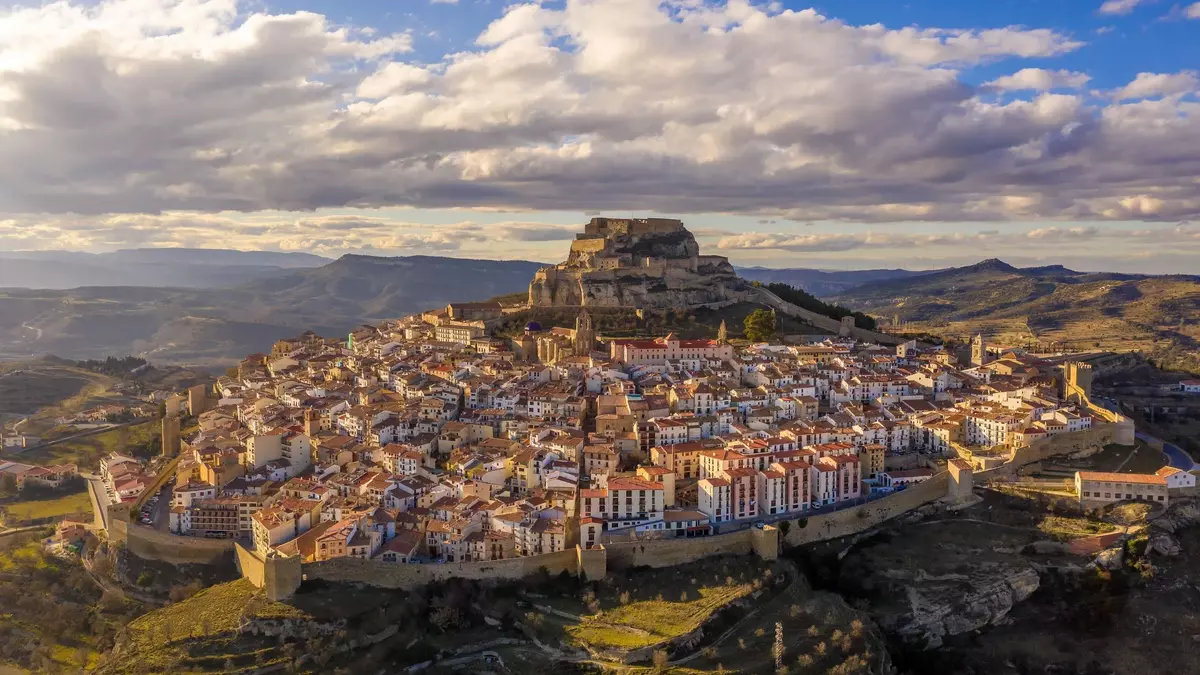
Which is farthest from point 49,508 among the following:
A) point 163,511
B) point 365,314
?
point 365,314

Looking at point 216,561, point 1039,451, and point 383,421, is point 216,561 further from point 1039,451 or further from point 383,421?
point 1039,451

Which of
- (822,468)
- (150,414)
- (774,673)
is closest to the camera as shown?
(774,673)

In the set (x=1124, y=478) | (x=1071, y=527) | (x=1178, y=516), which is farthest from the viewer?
(x=1124, y=478)

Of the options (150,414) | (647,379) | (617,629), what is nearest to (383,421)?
(647,379)

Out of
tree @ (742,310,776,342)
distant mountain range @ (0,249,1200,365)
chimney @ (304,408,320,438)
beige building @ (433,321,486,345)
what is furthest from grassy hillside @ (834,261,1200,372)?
chimney @ (304,408,320,438)

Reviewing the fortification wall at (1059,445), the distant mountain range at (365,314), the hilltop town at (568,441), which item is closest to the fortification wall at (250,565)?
the hilltop town at (568,441)

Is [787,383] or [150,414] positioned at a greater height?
[787,383]

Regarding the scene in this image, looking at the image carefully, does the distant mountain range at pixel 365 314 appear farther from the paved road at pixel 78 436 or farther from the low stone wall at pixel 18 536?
the low stone wall at pixel 18 536

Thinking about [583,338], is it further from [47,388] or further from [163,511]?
[47,388]
